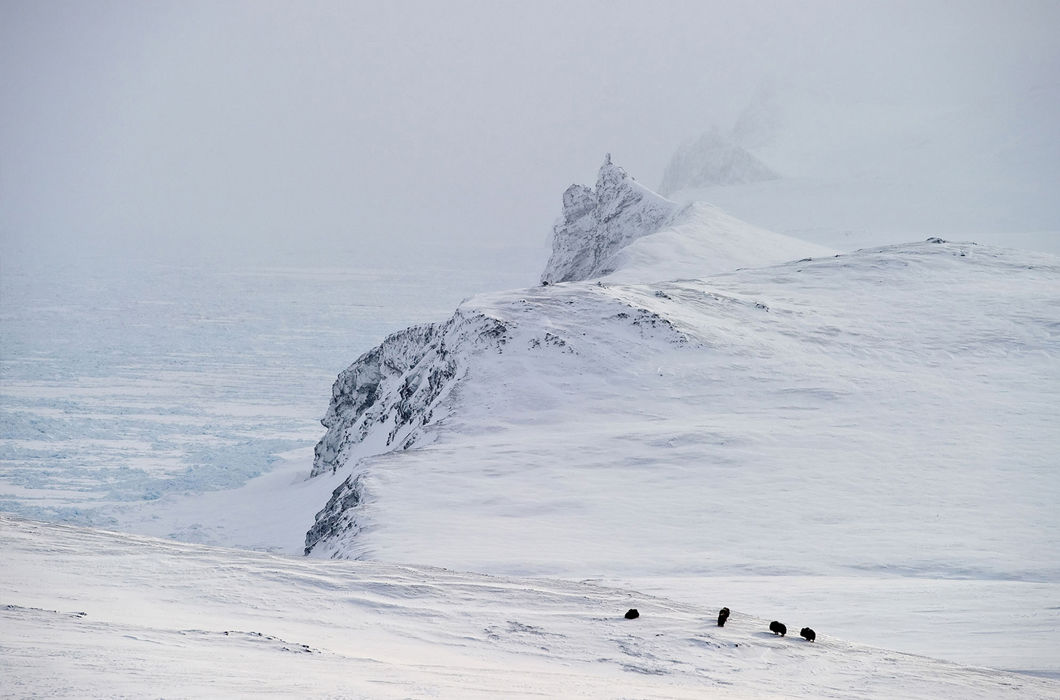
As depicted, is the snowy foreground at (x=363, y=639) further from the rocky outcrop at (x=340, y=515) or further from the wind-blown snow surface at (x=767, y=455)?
the rocky outcrop at (x=340, y=515)

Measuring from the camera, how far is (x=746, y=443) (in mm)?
20047

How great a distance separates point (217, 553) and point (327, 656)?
3.21m

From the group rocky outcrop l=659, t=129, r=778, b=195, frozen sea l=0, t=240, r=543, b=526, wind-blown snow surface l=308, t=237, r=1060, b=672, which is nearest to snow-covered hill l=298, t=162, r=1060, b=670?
wind-blown snow surface l=308, t=237, r=1060, b=672

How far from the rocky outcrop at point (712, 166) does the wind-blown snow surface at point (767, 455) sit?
92056 mm

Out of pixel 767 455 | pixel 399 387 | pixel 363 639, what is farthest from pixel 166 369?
pixel 363 639

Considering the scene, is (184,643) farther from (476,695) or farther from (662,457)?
(662,457)

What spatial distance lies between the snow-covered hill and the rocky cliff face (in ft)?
54.8

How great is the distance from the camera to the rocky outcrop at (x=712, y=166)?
123500mm

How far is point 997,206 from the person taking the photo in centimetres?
8438

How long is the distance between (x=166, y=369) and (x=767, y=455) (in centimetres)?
3904

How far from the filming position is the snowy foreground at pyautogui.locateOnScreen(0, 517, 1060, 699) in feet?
22.0

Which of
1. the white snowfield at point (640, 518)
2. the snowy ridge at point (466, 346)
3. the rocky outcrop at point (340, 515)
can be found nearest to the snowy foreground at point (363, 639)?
the white snowfield at point (640, 518)

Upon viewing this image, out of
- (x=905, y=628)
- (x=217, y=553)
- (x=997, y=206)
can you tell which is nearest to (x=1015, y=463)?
(x=905, y=628)

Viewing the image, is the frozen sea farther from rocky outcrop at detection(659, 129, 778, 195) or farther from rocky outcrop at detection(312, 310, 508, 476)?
rocky outcrop at detection(659, 129, 778, 195)
